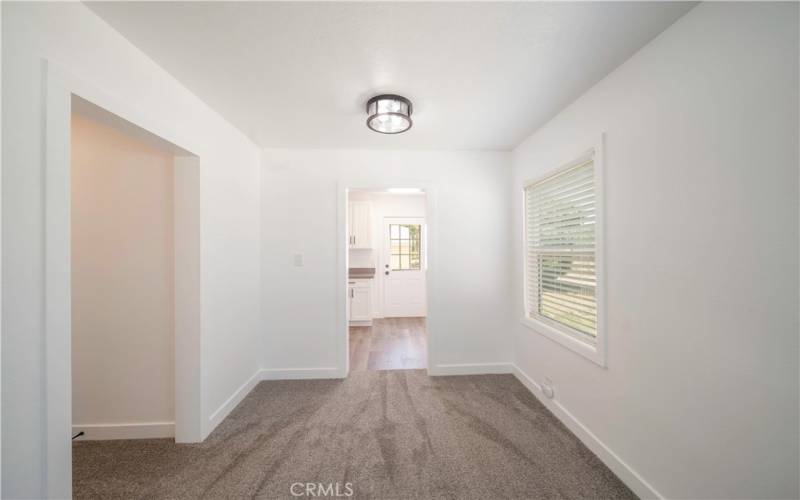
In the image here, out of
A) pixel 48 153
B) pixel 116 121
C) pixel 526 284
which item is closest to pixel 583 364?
pixel 526 284

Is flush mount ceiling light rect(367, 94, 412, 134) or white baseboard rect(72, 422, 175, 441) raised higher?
flush mount ceiling light rect(367, 94, 412, 134)

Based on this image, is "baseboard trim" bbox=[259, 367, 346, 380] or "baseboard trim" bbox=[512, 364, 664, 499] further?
"baseboard trim" bbox=[259, 367, 346, 380]

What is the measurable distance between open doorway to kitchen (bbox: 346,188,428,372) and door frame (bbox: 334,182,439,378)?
1.72 metres

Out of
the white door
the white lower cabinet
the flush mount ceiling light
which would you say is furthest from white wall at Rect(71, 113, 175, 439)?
the white door

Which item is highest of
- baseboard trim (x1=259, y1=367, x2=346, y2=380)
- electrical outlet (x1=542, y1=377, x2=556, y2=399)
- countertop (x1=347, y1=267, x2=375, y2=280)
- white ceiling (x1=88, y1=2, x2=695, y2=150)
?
white ceiling (x1=88, y1=2, x2=695, y2=150)

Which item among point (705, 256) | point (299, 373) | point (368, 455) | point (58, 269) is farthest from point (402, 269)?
point (58, 269)

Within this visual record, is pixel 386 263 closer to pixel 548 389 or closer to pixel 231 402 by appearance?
pixel 231 402

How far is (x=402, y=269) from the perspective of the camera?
5887 millimetres

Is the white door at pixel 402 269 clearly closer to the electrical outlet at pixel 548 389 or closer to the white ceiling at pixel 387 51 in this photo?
the electrical outlet at pixel 548 389

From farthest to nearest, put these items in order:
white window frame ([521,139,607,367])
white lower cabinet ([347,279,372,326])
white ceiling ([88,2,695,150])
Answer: white lower cabinet ([347,279,372,326]) < white window frame ([521,139,607,367]) < white ceiling ([88,2,695,150])

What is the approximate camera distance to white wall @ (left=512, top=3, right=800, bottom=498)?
97 centimetres

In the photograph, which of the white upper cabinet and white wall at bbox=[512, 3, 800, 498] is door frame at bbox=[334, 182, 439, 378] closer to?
white wall at bbox=[512, 3, 800, 498]

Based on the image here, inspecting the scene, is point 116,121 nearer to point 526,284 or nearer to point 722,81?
point 722,81

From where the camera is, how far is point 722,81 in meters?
1.12
